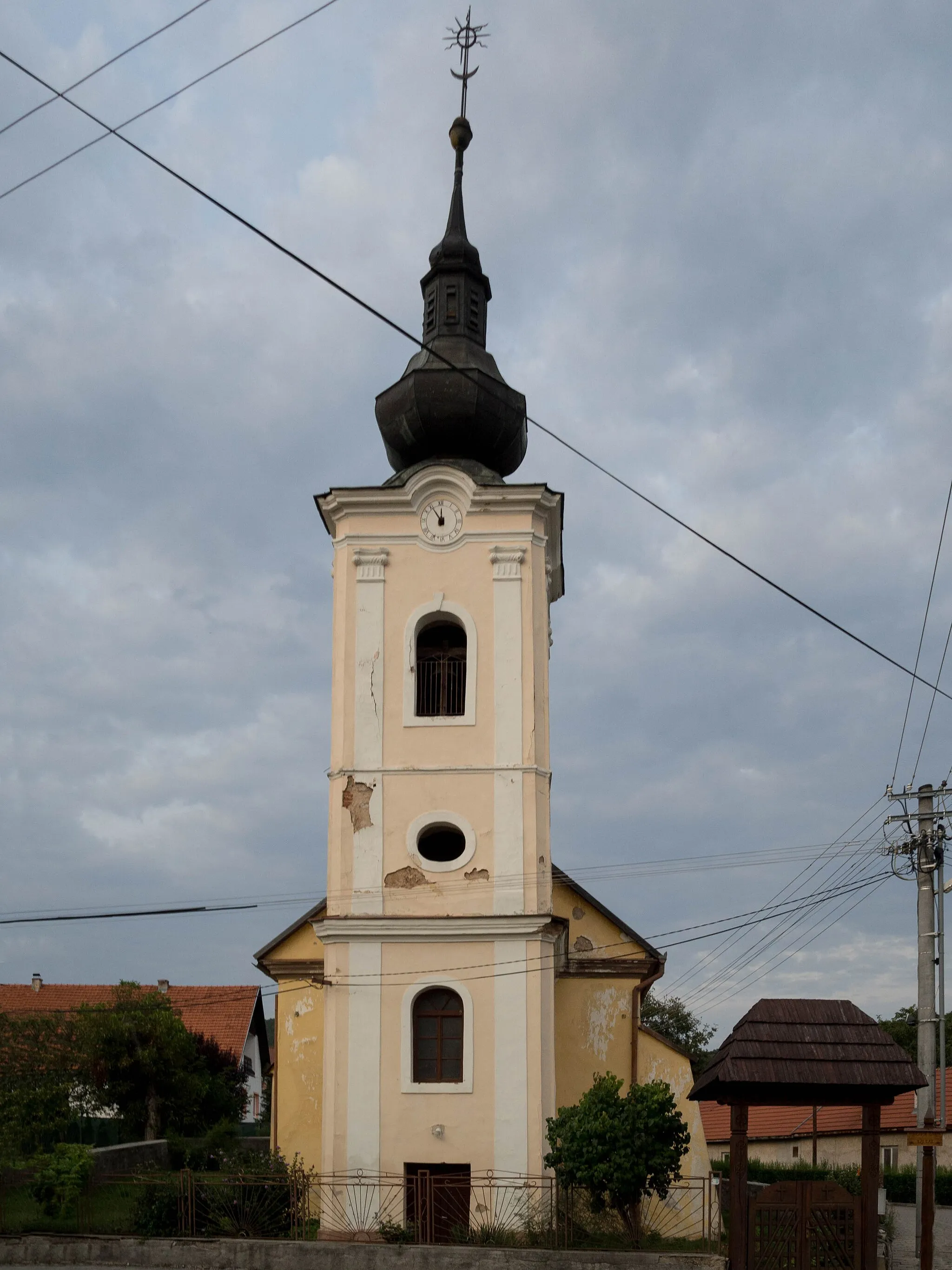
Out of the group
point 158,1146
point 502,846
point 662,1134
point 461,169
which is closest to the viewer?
point 662,1134

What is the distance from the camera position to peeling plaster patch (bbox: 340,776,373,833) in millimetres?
22859

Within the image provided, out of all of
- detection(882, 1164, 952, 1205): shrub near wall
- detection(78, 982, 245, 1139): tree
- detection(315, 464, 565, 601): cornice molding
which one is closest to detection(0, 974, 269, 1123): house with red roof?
detection(78, 982, 245, 1139): tree

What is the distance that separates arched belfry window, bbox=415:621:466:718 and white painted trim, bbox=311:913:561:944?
3370 millimetres

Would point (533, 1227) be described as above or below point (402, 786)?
below

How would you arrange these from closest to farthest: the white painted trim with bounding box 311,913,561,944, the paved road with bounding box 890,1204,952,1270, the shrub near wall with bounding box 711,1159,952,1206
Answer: the white painted trim with bounding box 311,913,561,944 → the paved road with bounding box 890,1204,952,1270 → the shrub near wall with bounding box 711,1159,952,1206

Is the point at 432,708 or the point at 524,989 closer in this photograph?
the point at 524,989

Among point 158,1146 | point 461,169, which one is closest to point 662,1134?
point 158,1146

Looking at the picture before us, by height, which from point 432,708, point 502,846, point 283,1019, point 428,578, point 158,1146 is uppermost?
point 428,578

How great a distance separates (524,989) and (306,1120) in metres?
4.89

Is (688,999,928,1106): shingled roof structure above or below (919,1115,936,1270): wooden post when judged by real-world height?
above

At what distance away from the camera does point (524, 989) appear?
21.9 metres

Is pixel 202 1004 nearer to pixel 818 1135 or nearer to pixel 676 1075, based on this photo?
pixel 818 1135

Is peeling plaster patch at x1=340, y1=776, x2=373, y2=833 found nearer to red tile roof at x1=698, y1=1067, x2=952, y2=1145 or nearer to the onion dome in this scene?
the onion dome

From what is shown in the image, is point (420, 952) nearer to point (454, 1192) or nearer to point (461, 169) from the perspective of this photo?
point (454, 1192)
